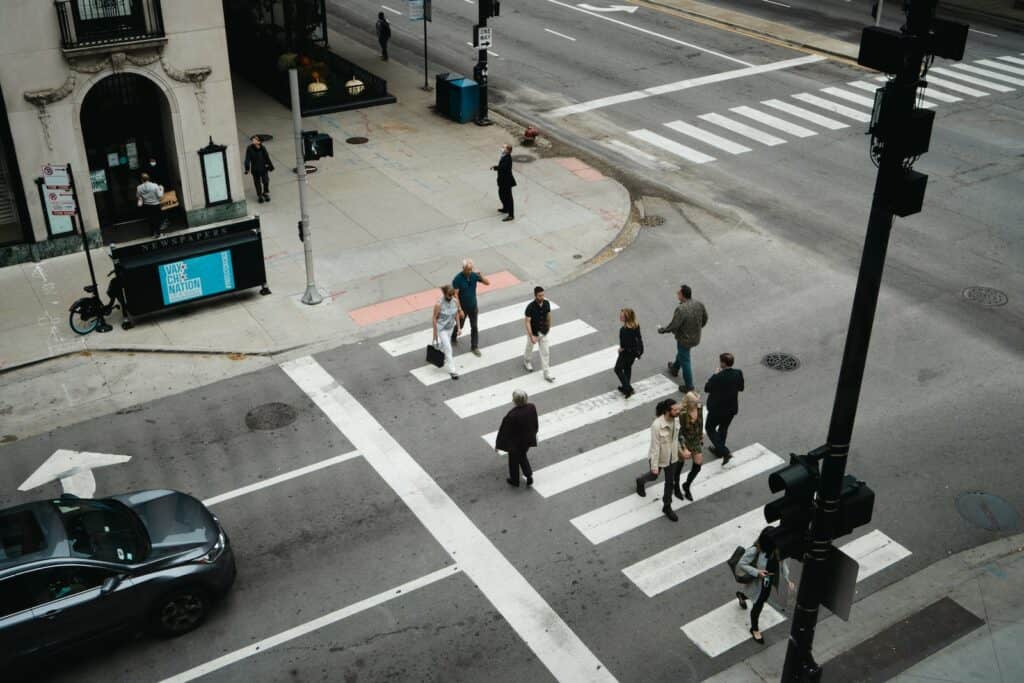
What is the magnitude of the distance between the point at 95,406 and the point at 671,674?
946cm

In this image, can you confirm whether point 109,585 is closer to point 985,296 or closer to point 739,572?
point 739,572

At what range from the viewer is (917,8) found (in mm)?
7102

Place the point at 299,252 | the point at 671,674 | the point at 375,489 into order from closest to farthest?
the point at 671,674, the point at 375,489, the point at 299,252

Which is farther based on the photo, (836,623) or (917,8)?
(836,623)

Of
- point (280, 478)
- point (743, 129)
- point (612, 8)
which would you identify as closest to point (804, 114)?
point (743, 129)

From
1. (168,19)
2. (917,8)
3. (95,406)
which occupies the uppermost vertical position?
(917,8)

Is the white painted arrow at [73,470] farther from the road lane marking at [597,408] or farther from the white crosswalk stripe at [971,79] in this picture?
the white crosswalk stripe at [971,79]

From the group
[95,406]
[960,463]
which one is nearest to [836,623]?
[960,463]

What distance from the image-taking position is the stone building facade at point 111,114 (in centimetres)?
1836

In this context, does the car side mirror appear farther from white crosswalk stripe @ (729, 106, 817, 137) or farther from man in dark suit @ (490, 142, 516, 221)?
white crosswalk stripe @ (729, 106, 817, 137)

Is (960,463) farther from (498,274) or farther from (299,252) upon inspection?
(299,252)

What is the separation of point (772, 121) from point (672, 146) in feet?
11.6

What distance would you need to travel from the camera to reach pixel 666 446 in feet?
40.4

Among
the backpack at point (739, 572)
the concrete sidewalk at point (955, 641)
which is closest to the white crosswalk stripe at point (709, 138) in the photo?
the concrete sidewalk at point (955, 641)
